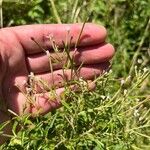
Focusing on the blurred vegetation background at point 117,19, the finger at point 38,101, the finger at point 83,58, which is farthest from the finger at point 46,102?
the blurred vegetation background at point 117,19

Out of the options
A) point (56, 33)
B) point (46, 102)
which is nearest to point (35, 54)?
point (56, 33)

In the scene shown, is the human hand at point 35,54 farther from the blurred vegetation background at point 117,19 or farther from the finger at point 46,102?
the blurred vegetation background at point 117,19

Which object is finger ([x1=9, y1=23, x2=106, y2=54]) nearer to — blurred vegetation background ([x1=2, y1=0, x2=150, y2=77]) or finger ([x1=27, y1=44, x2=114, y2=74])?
finger ([x1=27, y1=44, x2=114, y2=74])

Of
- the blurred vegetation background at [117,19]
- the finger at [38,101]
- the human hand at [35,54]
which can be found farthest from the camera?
the blurred vegetation background at [117,19]

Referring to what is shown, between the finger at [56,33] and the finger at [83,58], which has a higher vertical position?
the finger at [56,33]

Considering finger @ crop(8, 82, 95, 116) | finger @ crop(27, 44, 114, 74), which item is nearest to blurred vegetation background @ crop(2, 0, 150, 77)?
finger @ crop(27, 44, 114, 74)

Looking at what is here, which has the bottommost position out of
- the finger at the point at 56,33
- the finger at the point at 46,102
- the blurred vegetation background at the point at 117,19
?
the blurred vegetation background at the point at 117,19

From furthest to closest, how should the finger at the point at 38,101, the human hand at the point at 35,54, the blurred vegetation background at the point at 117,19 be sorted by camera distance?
the blurred vegetation background at the point at 117,19, the human hand at the point at 35,54, the finger at the point at 38,101
